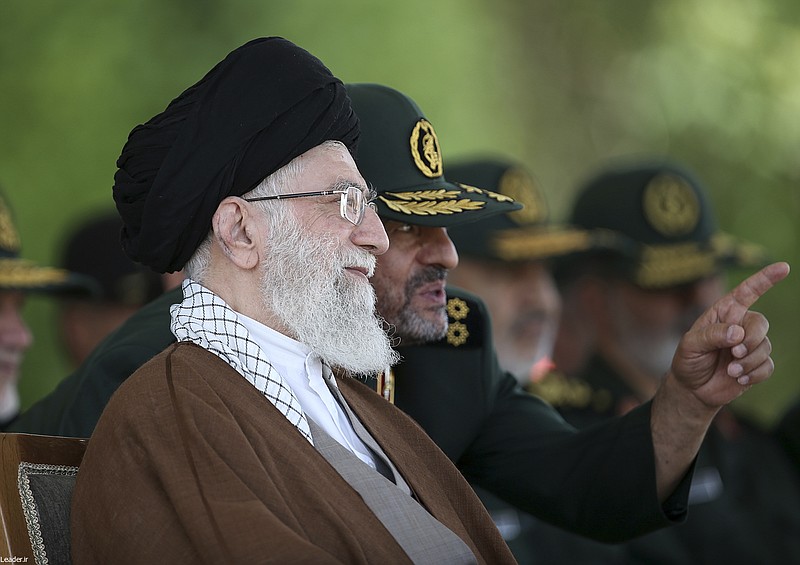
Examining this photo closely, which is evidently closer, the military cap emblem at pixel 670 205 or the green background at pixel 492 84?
the green background at pixel 492 84

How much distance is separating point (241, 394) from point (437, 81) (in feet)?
18.7

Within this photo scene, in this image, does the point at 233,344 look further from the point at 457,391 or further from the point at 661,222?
the point at 661,222

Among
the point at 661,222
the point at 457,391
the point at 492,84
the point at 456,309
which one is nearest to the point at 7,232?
the point at 456,309

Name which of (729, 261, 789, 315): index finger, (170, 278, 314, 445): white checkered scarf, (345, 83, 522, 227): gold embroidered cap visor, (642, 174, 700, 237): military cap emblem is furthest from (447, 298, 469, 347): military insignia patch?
(642, 174, 700, 237): military cap emblem

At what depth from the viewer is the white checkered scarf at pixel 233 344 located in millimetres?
2936

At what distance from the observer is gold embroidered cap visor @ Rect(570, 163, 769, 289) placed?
783 centimetres

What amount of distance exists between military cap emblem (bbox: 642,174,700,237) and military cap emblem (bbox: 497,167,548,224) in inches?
39.2

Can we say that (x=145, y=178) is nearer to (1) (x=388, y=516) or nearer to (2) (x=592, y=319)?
(1) (x=388, y=516)

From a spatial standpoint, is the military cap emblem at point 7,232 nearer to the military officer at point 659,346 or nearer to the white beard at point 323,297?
the military officer at point 659,346

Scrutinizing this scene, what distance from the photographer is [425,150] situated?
4.05m

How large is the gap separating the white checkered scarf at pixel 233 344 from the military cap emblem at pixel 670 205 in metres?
5.51

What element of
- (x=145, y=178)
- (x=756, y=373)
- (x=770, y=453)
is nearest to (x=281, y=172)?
(x=145, y=178)

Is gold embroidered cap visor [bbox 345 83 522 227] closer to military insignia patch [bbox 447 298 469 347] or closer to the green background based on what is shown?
military insignia patch [bbox 447 298 469 347]

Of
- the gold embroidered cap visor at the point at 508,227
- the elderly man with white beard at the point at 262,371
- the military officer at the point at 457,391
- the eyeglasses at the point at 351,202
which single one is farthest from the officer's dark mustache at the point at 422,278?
the gold embroidered cap visor at the point at 508,227
